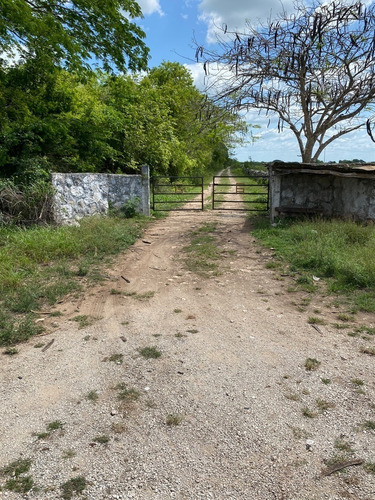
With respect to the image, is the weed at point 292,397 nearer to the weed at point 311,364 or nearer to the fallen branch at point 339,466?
the weed at point 311,364

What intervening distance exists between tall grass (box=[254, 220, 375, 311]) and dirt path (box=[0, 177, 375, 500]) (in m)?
0.86

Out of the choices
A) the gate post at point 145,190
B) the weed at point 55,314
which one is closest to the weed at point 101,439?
the weed at point 55,314

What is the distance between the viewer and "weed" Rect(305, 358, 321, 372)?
3.54m

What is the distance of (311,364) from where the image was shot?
11.9 ft

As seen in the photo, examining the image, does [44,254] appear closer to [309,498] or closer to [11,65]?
[309,498]

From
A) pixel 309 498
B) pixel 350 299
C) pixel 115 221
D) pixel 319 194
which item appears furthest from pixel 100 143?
pixel 309 498

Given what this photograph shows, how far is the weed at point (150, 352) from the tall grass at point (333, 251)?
9.82ft

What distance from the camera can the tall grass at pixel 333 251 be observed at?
5715 millimetres

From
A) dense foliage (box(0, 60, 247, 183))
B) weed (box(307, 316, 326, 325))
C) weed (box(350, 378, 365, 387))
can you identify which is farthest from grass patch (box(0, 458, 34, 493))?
dense foliage (box(0, 60, 247, 183))

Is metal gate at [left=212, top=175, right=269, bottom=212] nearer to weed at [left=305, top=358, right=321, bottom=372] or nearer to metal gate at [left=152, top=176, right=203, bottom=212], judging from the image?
metal gate at [left=152, top=176, right=203, bottom=212]

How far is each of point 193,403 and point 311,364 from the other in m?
1.34


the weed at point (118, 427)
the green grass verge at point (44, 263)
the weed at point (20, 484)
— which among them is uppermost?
the green grass verge at point (44, 263)

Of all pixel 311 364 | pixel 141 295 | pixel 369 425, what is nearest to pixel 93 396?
pixel 311 364

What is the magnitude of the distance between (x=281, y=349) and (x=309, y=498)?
74.0 inches
